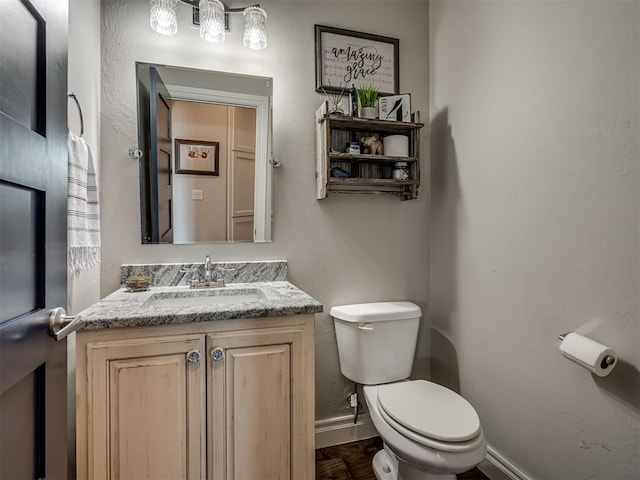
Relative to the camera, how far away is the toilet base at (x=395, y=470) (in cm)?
121

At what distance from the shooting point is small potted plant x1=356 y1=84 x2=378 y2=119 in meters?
1.67

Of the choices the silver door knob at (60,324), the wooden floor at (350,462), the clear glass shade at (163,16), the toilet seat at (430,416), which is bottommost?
the wooden floor at (350,462)

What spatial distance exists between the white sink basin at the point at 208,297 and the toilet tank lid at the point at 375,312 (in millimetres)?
A: 427

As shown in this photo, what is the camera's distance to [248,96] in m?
1.63

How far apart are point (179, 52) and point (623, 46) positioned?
168 cm

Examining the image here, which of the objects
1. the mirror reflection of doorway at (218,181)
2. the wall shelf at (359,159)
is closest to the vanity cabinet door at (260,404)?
the mirror reflection of doorway at (218,181)

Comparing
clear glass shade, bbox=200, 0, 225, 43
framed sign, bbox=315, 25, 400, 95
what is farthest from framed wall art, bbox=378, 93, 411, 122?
clear glass shade, bbox=200, 0, 225, 43

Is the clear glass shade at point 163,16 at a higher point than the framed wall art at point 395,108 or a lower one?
higher

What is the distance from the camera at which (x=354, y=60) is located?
179cm

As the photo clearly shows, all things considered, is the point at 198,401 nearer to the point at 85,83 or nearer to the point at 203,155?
the point at 203,155

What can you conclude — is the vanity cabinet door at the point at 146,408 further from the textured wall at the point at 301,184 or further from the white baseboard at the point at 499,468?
the white baseboard at the point at 499,468

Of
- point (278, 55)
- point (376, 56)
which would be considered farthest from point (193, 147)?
point (376, 56)

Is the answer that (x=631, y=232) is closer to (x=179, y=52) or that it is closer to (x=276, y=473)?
(x=276, y=473)

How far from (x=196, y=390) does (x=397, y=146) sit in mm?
1400
